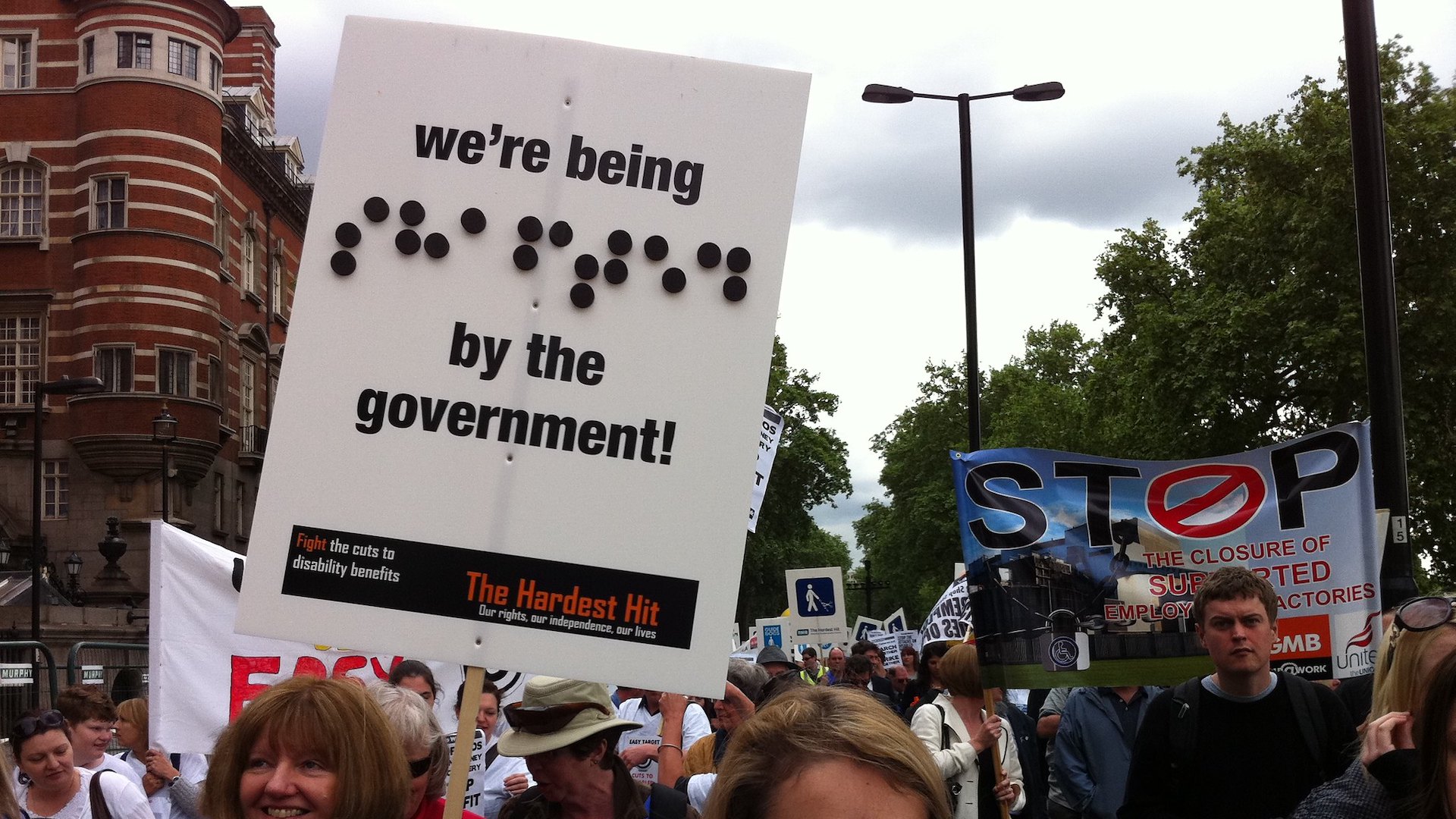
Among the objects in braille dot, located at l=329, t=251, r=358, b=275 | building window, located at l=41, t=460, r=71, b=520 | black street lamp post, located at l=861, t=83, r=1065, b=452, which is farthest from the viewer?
building window, located at l=41, t=460, r=71, b=520

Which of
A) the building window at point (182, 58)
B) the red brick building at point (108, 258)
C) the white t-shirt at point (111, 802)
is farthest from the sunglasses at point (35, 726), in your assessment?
the building window at point (182, 58)

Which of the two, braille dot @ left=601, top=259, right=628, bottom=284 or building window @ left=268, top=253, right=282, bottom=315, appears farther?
building window @ left=268, top=253, right=282, bottom=315

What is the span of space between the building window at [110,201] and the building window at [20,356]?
3733mm

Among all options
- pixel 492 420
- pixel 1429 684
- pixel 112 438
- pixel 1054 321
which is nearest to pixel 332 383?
pixel 492 420

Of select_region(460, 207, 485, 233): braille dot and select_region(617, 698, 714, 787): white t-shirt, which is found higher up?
select_region(460, 207, 485, 233): braille dot

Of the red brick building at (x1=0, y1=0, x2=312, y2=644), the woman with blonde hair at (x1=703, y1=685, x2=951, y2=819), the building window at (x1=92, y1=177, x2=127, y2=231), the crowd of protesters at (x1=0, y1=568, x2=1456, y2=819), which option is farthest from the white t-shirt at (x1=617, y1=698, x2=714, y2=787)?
the building window at (x1=92, y1=177, x2=127, y2=231)

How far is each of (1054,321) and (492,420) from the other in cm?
7193

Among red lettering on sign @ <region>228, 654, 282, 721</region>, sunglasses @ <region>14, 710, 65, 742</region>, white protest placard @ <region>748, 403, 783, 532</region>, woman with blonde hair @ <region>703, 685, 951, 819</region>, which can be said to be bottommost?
sunglasses @ <region>14, 710, 65, 742</region>

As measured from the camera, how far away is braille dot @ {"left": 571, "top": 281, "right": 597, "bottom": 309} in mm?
3619

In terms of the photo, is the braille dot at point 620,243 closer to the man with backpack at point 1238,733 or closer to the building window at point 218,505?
the man with backpack at point 1238,733

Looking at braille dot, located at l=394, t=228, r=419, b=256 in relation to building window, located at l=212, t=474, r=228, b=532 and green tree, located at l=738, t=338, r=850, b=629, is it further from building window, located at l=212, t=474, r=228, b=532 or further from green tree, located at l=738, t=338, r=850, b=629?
green tree, located at l=738, t=338, r=850, b=629

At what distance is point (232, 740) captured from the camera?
3391 millimetres

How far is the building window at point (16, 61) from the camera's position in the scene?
143 feet

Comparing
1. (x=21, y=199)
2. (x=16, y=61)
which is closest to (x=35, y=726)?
(x=21, y=199)
